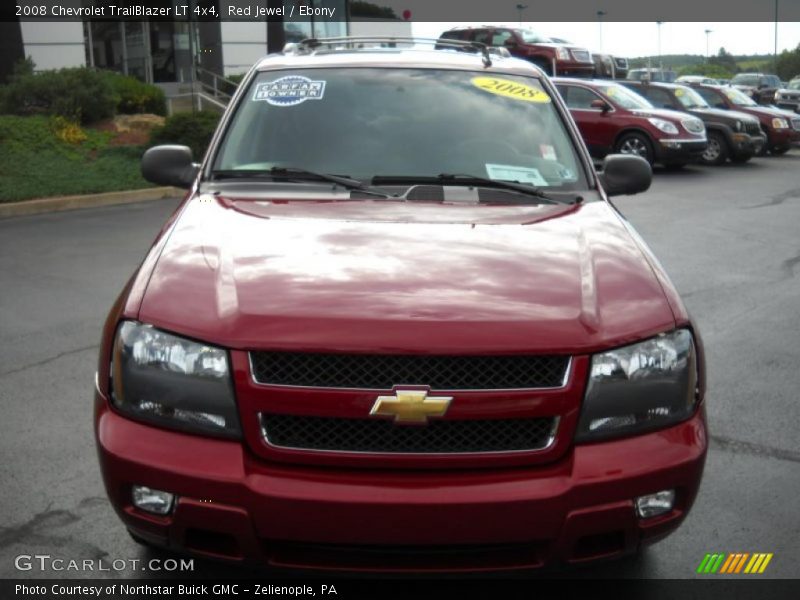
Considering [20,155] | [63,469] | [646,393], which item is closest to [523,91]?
[646,393]

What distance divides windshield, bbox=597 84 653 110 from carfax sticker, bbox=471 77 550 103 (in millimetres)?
15648

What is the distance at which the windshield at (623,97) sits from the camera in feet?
66.0

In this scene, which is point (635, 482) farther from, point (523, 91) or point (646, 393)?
point (523, 91)

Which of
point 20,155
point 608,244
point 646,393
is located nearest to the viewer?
point 646,393

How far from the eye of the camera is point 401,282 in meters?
3.10

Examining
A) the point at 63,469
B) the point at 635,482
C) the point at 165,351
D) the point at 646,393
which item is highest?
the point at 165,351

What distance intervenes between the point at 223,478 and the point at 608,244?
1576 millimetres

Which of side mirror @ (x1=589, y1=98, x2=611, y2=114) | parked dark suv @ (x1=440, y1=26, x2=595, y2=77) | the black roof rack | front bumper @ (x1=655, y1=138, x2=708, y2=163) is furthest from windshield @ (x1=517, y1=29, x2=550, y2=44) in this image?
the black roof rack

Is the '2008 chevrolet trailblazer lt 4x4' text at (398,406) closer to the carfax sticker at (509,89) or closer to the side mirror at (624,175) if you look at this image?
the side mirror at (624,175)

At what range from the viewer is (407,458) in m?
2.84

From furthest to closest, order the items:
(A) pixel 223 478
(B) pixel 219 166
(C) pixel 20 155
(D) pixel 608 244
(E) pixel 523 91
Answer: (C) pixel 20 155, (E) pixel 523 91, (B) pixel 219 166, (D) pixel 608 244, (A) pixel 223 478

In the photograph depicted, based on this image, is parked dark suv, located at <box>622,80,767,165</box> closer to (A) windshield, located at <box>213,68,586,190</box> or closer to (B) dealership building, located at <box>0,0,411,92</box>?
(B) dealership building, located at <box>0,0,411,92</box>

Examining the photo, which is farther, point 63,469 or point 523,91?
point 523,91

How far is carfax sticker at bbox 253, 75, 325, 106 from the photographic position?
4.71m
